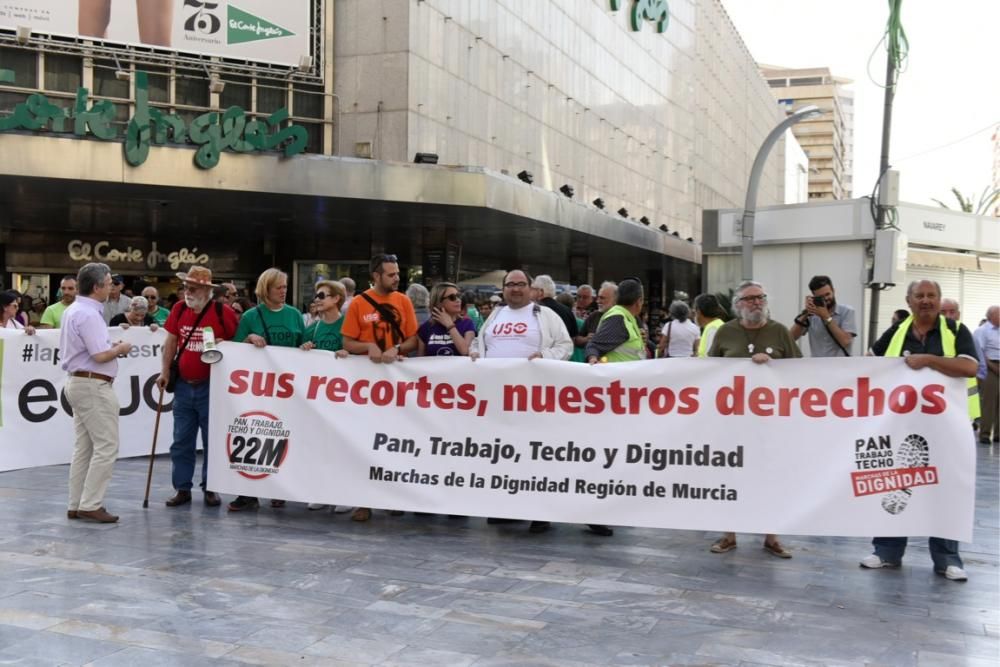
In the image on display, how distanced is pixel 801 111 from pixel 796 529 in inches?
504

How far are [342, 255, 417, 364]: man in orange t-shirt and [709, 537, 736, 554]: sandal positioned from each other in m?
2.64

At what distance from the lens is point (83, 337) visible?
23.9ft

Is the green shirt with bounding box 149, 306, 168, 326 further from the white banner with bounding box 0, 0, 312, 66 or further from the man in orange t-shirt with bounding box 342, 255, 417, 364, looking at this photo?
the white banner with bounding box 0, 0, 312, 66

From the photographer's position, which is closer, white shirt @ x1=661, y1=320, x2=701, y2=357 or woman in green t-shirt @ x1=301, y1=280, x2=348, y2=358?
woman in green t-shirt @ x1=301, y1=280, x2=348, y2=358

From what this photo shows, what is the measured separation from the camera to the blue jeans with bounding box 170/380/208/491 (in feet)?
26.6

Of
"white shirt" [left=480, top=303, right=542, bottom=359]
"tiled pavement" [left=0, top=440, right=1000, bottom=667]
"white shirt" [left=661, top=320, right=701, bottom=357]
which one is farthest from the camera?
"white shirt" [left=661, top=320, right=701, bottom=357]

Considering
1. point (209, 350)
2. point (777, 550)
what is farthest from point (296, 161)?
point (777, 550)

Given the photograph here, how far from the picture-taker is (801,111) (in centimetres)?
1756

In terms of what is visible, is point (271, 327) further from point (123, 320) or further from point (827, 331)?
point (123, 320)

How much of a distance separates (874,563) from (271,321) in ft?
16.1

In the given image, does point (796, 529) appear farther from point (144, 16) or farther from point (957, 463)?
point (144, 16)

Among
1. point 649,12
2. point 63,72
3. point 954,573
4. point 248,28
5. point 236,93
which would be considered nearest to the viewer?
point 954,573

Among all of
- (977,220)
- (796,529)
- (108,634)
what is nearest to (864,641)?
(796,529)

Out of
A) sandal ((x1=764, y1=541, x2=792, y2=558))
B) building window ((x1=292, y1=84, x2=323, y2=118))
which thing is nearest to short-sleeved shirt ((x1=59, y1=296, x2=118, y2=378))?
sandal ((x1=764, y1=541, x2=792, y2=558))
